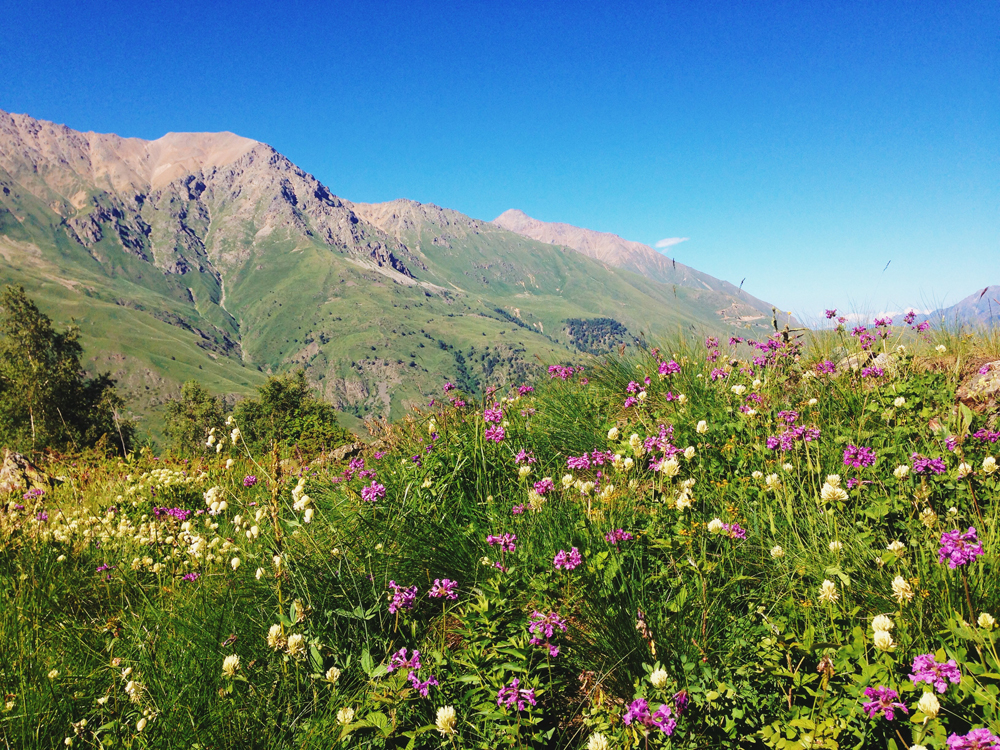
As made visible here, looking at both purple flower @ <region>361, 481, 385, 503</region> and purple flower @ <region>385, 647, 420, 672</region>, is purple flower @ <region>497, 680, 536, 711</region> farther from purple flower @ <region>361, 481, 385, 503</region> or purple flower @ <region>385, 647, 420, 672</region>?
purple flower @ <region>361, 481, 385, 503</region>

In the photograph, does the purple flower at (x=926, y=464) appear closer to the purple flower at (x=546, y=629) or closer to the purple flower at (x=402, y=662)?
the purple flower at (x=546, y=629)

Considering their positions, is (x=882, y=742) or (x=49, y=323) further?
(x=49, y=323)

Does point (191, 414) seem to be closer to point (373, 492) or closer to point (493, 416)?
point (493, 416)

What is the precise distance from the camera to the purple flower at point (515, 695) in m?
2.27

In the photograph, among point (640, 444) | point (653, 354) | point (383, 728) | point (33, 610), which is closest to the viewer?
point (383, 728)

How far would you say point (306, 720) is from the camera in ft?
8.15

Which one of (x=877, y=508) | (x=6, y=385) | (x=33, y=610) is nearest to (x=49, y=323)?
(x=6, y=385)

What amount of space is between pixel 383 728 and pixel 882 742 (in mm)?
2195

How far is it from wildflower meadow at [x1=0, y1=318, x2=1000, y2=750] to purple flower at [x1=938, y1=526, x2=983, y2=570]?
0.06ft

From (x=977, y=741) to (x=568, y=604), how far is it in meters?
1.76

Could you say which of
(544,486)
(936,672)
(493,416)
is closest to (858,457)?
(936,672)

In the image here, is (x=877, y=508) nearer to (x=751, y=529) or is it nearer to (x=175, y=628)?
(x=751, y=529)

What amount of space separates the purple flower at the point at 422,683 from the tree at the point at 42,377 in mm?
47900

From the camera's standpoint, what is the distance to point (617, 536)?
3.04m
